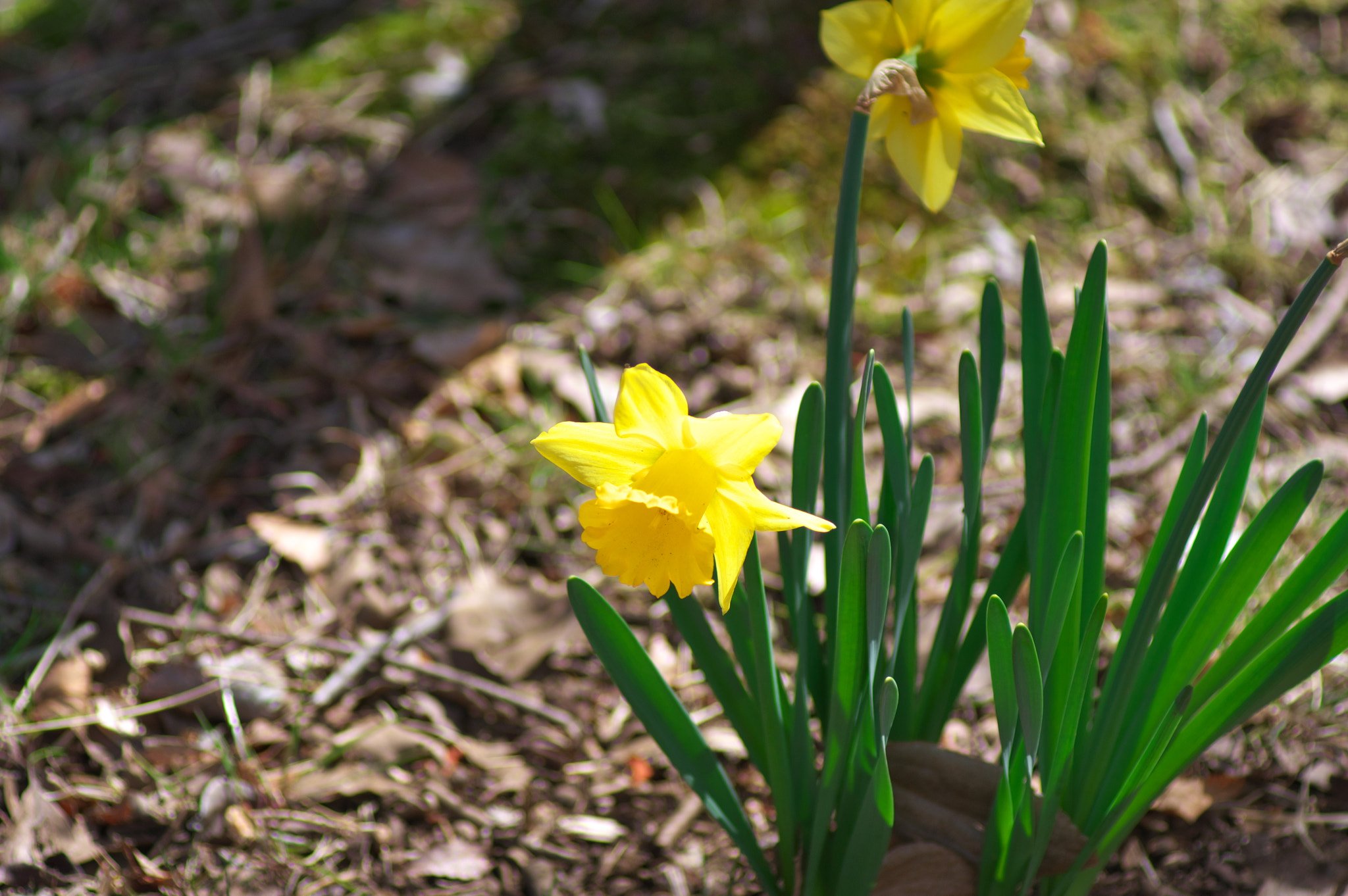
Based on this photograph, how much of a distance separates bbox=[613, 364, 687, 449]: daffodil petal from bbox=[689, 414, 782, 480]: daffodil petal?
0.02 meters

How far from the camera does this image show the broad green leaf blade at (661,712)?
38.0 inches

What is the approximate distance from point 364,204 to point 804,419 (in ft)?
6.53

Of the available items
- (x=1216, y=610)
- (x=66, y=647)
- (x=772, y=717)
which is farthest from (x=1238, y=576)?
(x=66, y=647)

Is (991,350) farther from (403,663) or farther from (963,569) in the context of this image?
(403,663)

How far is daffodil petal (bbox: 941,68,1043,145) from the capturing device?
876 millimetres

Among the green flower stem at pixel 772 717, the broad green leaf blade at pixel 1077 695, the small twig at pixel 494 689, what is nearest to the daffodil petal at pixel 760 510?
the green flower stem at pixel 772 717

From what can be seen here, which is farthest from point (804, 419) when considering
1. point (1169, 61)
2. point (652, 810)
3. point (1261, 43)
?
point (1261, 43)

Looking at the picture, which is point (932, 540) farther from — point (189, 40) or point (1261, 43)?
point (189, 40)

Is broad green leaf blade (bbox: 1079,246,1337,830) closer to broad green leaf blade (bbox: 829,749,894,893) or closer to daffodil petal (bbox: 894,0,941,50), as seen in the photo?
broad green leaf blade (bbox: 829,749,894,893)

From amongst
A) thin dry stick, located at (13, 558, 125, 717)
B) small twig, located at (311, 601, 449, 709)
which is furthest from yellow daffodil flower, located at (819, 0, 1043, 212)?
thin dry stick, located at (13, 558, 125, 717)

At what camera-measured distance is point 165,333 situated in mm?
2258

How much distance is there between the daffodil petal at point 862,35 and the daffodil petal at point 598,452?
0.42 meters

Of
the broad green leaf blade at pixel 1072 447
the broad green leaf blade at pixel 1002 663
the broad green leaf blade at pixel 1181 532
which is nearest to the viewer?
the broad green leaf blade at pixel 1181 532

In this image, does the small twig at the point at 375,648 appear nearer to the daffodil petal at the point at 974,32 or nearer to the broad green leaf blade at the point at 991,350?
the broad green leaf blade at the point at 991,350
